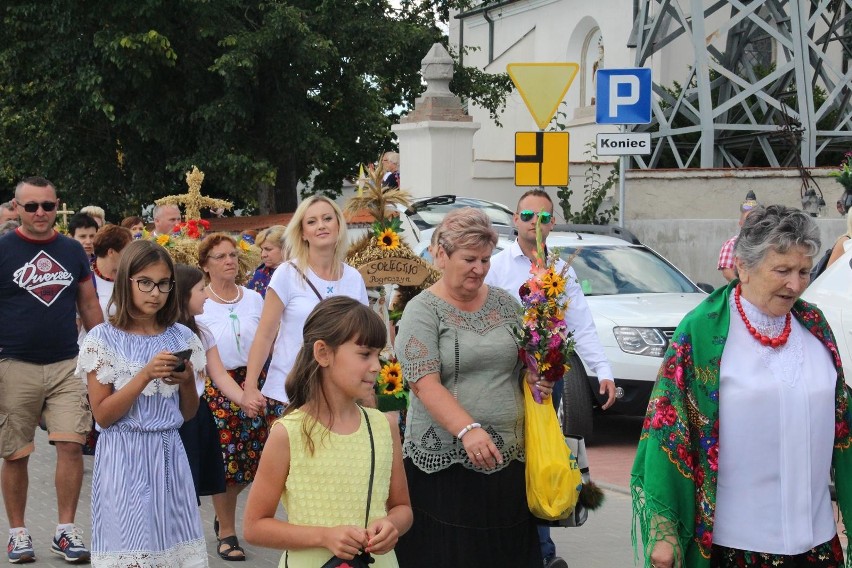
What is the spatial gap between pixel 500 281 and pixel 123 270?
7.17 ft

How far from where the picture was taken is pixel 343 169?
2717cm

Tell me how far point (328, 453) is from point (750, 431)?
4.26 feet

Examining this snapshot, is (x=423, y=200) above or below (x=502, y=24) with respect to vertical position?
below

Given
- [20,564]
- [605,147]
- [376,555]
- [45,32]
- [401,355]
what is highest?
[45,32]

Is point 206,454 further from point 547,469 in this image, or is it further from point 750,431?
point 750,431

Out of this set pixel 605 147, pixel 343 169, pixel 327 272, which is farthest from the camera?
pixel 343 169

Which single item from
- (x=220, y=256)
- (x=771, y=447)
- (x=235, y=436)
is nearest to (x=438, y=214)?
(x=220, y=256)

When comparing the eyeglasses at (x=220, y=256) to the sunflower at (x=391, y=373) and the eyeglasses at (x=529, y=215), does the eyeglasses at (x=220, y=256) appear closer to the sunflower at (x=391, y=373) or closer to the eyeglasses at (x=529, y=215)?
the sunflower at (x=391, y=373)

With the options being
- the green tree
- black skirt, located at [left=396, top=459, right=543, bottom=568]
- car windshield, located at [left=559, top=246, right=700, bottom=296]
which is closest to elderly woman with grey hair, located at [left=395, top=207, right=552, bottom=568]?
black skirt, located at [left=396, top=459, right=543, bottom=568]

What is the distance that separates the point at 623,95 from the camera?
12836 mm

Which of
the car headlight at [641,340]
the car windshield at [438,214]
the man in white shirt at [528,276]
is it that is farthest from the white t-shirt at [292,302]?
the car windshield at [438,214]

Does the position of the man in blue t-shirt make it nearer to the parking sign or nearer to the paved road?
the paved road

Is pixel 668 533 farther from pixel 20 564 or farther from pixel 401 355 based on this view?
pixel 20 564

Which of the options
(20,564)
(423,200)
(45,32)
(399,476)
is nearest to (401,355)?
(399,476)
